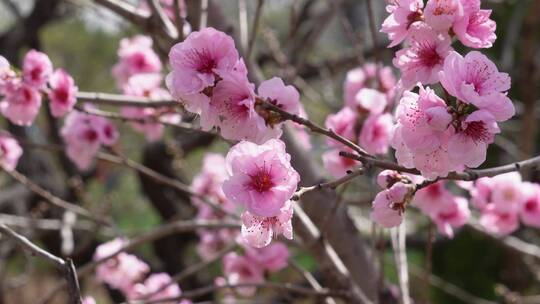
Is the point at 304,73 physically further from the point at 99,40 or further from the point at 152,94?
the point at 99,40

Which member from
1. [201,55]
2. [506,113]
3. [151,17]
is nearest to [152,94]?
[151,17]

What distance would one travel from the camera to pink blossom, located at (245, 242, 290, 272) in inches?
66.9

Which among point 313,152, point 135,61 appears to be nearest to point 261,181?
point 135,61

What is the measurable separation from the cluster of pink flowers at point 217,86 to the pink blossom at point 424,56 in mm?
209

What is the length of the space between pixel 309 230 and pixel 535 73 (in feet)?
5.83

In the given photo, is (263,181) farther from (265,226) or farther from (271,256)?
(271,256)

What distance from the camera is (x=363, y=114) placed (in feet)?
4.93

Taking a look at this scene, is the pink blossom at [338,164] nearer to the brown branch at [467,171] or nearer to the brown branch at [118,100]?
the brown branch at [118,100]

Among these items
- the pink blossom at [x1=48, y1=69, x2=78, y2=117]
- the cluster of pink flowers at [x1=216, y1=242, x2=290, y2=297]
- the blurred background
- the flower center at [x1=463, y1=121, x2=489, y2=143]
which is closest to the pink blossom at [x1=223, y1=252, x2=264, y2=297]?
the cluster of pink flowers at [x1=216, y1=242, x2=290, y2=297]

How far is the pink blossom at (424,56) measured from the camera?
905mm

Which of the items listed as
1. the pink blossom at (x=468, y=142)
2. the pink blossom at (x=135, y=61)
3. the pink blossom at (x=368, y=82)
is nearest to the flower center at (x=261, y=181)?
the pink blossom at (x=468, y=142)

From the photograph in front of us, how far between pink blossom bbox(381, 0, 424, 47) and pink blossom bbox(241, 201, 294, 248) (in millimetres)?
264

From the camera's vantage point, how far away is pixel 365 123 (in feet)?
4.63

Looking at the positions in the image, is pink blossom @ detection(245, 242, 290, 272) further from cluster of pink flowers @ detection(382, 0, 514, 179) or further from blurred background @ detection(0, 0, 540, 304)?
cluster of pink flowers @ detection(382, 0, 514, 179)
